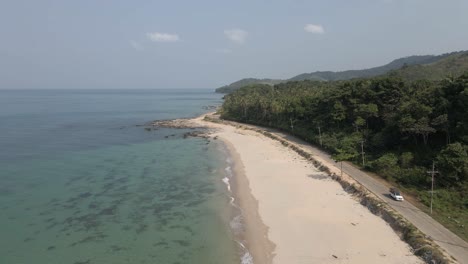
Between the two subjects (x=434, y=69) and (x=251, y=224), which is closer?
(x=251, y=224)

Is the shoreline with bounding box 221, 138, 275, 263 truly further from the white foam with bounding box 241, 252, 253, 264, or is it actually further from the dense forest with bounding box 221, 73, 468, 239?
the dense forest with bounding box 221, 73, 468, 239

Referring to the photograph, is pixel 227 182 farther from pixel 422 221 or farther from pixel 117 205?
pixel 422 221

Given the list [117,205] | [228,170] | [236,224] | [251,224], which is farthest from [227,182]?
[117,205]

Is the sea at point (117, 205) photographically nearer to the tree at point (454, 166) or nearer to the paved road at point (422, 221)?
the paved road at point (422, 221)

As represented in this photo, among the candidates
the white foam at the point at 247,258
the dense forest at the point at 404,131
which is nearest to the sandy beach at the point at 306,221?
the white foam at the point at 247,258

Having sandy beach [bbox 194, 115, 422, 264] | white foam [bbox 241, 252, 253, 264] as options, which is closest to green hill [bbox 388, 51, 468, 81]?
sandy beach [bbox 194, 115, 422, 264]

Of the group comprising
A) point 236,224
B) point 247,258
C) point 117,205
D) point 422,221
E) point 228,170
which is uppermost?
point 422,221
